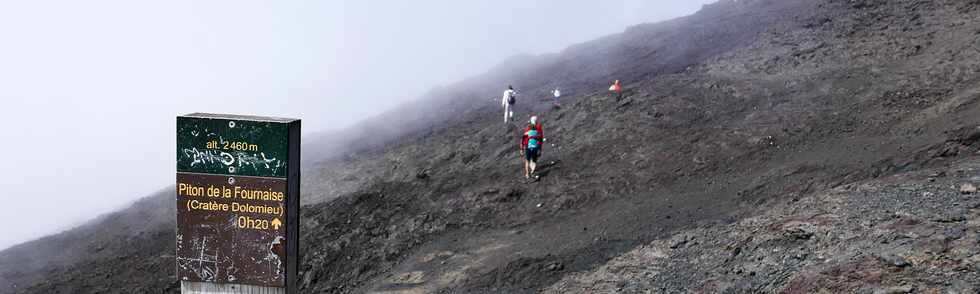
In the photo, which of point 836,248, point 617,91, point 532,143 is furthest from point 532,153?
point 836,248

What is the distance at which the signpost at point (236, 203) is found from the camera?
19.2 ft

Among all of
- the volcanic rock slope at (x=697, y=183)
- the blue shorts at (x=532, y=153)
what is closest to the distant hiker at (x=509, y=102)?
the volcanic rock slope at (x=697, y=183)

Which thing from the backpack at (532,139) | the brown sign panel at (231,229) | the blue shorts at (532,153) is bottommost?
the blue shorts at (532,153)

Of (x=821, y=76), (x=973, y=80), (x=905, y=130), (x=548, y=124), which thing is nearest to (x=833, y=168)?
(x=905, y=130)

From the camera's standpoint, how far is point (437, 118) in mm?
21141

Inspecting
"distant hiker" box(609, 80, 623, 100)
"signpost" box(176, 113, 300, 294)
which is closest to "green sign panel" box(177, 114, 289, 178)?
"signpost" box(176, 113, 300, 294)

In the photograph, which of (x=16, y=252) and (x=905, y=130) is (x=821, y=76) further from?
(x=16, y=252)

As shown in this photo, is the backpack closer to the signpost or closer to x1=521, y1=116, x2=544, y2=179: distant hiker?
x1=521, y1=116, x2=544, y2=179: distant hiker

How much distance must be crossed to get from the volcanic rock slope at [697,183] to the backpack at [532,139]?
2.15 ft

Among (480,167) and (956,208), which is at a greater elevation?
(956,208)

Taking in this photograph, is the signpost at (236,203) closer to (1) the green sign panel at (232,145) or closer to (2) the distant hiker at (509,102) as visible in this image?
(1) the green sign panel at (232,145)

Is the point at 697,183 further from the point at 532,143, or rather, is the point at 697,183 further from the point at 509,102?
the point at 509,102

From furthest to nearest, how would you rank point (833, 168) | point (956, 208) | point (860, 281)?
1. point (833, 168)
2. point (956, 208)
3. point (860, 281)

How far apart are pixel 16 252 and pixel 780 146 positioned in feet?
46.9
